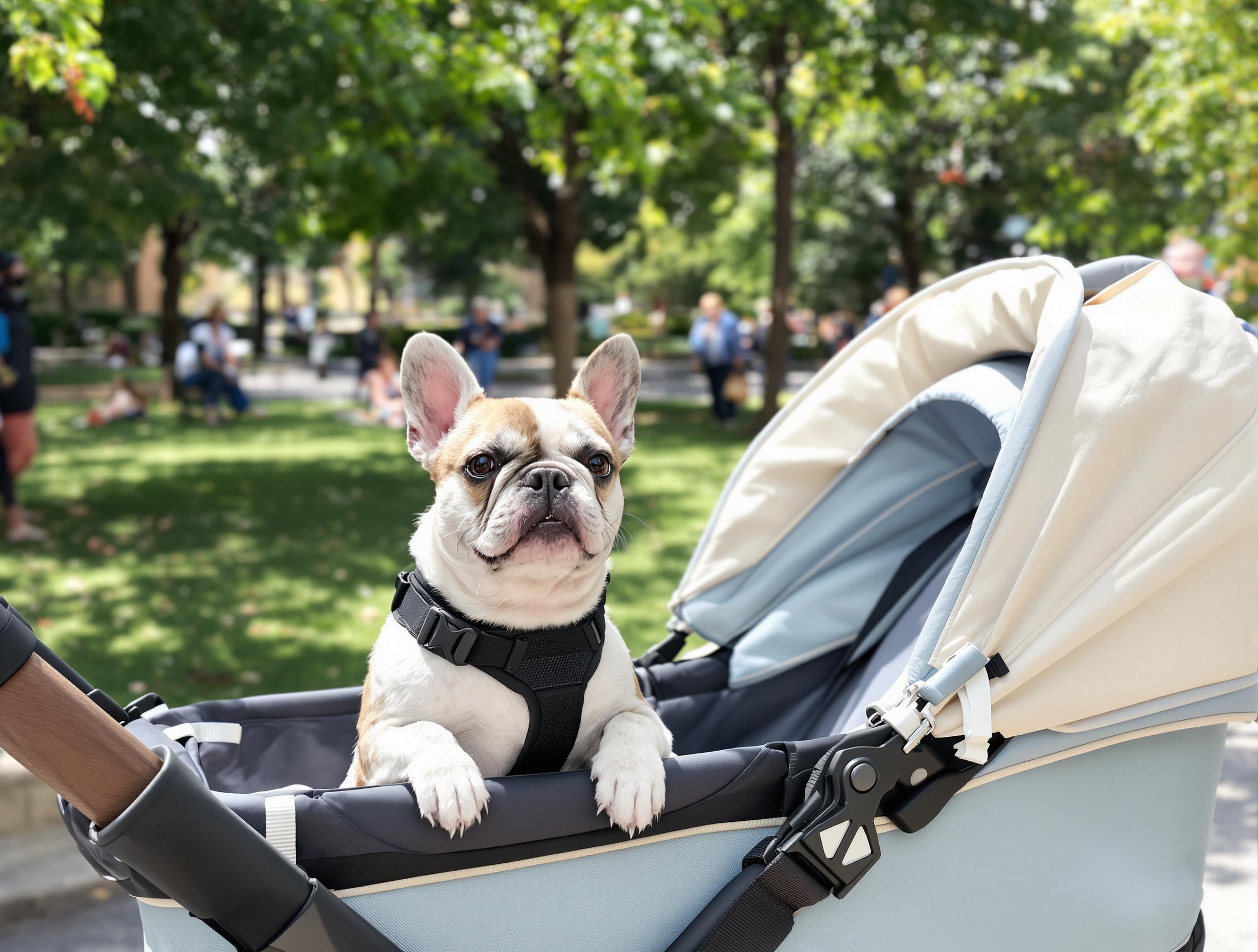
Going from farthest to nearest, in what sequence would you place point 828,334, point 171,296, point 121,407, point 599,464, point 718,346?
1. point 828,334
2. point 171,296
3. point 121,407
4. point 718,346
5. point 599,464

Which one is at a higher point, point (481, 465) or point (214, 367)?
point (481, 465)

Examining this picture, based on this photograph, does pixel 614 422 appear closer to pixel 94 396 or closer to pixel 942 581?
pixel 942 581

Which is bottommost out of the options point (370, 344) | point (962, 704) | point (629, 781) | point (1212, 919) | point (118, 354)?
point (118, 354)

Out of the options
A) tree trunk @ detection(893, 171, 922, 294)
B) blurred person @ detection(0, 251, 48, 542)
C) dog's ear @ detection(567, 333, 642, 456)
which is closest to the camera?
dog's ear @ detection(567, 333, 642, 456)

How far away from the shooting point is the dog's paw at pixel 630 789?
1.84 m

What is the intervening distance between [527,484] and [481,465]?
6.5 inches

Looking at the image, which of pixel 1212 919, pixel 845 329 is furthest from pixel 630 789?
pixel 845 329

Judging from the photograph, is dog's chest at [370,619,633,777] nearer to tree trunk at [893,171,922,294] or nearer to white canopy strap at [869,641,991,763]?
white canopy strap at [869,641,991,763]

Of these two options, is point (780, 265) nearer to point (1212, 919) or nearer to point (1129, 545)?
point (1212, 919)

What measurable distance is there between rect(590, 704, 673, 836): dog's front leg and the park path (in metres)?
2.17

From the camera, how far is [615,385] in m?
2.49

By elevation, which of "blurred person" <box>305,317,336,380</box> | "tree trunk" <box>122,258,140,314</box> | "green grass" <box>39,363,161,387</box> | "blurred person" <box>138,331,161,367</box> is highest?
"blurred person" <box>305,317,336,380</box>

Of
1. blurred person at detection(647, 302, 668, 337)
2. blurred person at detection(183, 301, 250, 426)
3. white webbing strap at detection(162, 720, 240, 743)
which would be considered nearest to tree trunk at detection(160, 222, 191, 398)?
blurred person at detection(183, 301, 250, 426)

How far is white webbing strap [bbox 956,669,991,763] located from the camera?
1.92 meters
